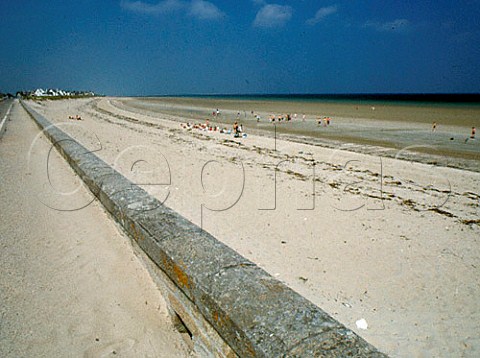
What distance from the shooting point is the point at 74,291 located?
2.30 meters

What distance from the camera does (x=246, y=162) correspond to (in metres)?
8.02

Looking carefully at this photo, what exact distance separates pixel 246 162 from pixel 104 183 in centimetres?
496

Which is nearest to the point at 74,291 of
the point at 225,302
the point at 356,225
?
the point at 225,302

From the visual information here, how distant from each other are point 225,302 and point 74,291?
5.02 ft

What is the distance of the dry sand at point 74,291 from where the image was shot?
1833 millimetres

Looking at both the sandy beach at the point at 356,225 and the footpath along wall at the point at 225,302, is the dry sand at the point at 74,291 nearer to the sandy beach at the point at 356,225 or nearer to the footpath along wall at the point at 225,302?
the footpath along wall at the point at 225,302

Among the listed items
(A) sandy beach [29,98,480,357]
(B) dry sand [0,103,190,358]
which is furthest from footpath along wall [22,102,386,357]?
(A) sandy beach [29,98,480,357]

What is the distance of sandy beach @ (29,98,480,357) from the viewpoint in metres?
2.56

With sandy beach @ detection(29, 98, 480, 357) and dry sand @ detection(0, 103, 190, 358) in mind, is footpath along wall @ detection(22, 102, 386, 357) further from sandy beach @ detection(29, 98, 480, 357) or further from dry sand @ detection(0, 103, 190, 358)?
sandy beach @ detection(29, 98, 480, 357)

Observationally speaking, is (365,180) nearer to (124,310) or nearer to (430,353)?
(430,353)

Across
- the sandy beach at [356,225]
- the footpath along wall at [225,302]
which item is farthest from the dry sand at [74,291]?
the sandy beach at [356,225]

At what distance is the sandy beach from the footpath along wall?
4.25 feet

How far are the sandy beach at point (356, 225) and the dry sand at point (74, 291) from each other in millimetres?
1289

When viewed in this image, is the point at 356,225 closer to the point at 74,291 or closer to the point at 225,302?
the point at 225,302
